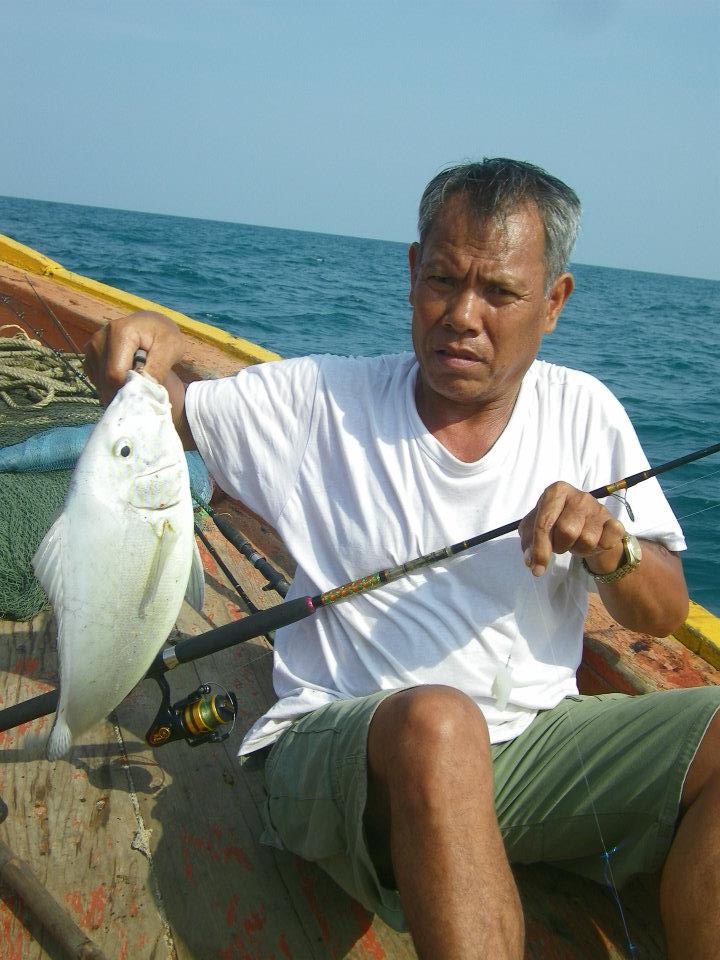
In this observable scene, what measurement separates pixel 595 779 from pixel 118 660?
114cm

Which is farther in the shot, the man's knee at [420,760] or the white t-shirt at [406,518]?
the white t-shirt at [406,518]

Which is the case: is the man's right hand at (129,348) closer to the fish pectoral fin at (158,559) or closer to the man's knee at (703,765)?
the fish pectoral fin at (158,559)

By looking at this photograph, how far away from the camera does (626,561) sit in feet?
6.44

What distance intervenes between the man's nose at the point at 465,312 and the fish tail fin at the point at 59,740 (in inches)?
51.6

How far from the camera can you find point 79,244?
27.8m

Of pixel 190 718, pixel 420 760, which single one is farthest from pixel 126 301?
pixel 420 760

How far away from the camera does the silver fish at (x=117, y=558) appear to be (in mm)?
1766

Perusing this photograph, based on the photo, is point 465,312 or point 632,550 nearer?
point 632,550

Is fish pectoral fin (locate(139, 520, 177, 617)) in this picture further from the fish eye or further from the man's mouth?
the man's mouth

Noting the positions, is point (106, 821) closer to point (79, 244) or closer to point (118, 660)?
point (118, 660)

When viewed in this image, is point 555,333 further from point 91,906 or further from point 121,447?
point 91,906

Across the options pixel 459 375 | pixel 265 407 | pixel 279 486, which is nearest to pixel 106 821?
pixel 279 486

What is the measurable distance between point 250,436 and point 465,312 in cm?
65

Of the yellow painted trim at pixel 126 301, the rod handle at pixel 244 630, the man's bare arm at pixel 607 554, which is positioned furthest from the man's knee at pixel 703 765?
the yellow painted trim at pixel 126 301
